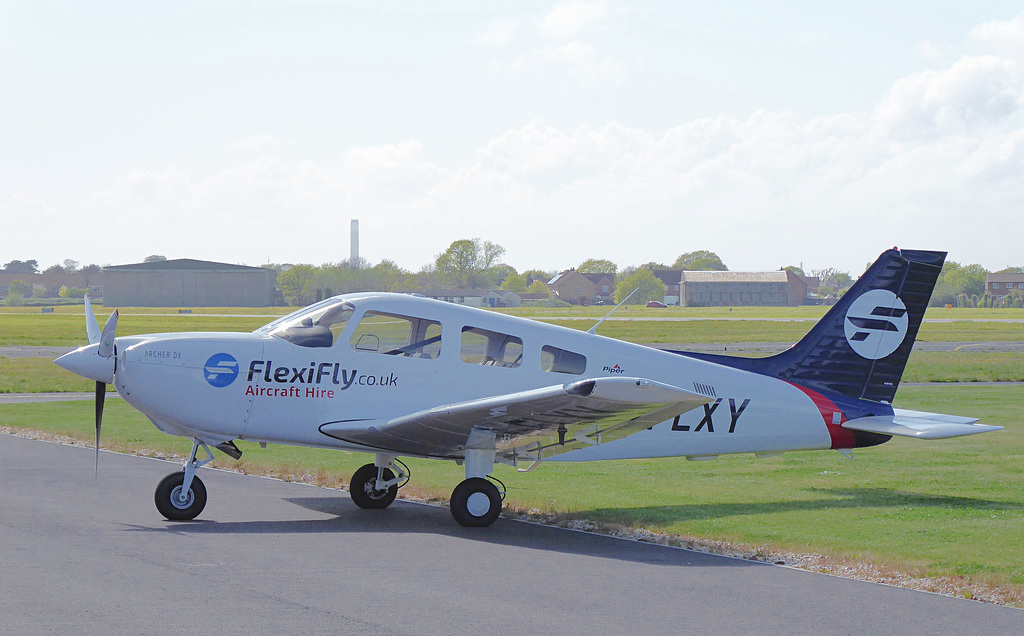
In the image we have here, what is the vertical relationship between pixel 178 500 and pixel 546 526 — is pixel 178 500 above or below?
above

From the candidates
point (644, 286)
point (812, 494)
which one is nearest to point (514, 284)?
point (644, 286)

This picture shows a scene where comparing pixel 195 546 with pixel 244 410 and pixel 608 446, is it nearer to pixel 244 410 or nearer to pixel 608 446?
pixel 244 410

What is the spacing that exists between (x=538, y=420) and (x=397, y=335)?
2.09 metres

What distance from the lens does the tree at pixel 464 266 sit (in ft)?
321

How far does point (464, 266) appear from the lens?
111938mm

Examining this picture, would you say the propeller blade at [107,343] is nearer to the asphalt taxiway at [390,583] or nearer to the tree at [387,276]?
the asphalt taxiway at [390,583]

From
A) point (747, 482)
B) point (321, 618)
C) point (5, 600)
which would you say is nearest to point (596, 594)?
point (321, 618)

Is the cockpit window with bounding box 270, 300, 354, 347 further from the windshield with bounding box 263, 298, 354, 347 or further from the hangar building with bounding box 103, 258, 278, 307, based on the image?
the hangar building with bounding box 103, 258, 278, 307

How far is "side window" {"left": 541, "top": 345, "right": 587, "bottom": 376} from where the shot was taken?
11656mm

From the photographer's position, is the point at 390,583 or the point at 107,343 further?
the point at 107,343

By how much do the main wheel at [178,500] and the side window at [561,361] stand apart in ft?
13.1

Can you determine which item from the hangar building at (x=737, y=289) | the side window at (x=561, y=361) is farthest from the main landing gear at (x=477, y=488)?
the hangar building at (x=737, y=289)

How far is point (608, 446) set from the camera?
39.0 feet

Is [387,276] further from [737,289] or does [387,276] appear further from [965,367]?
[737,289]
